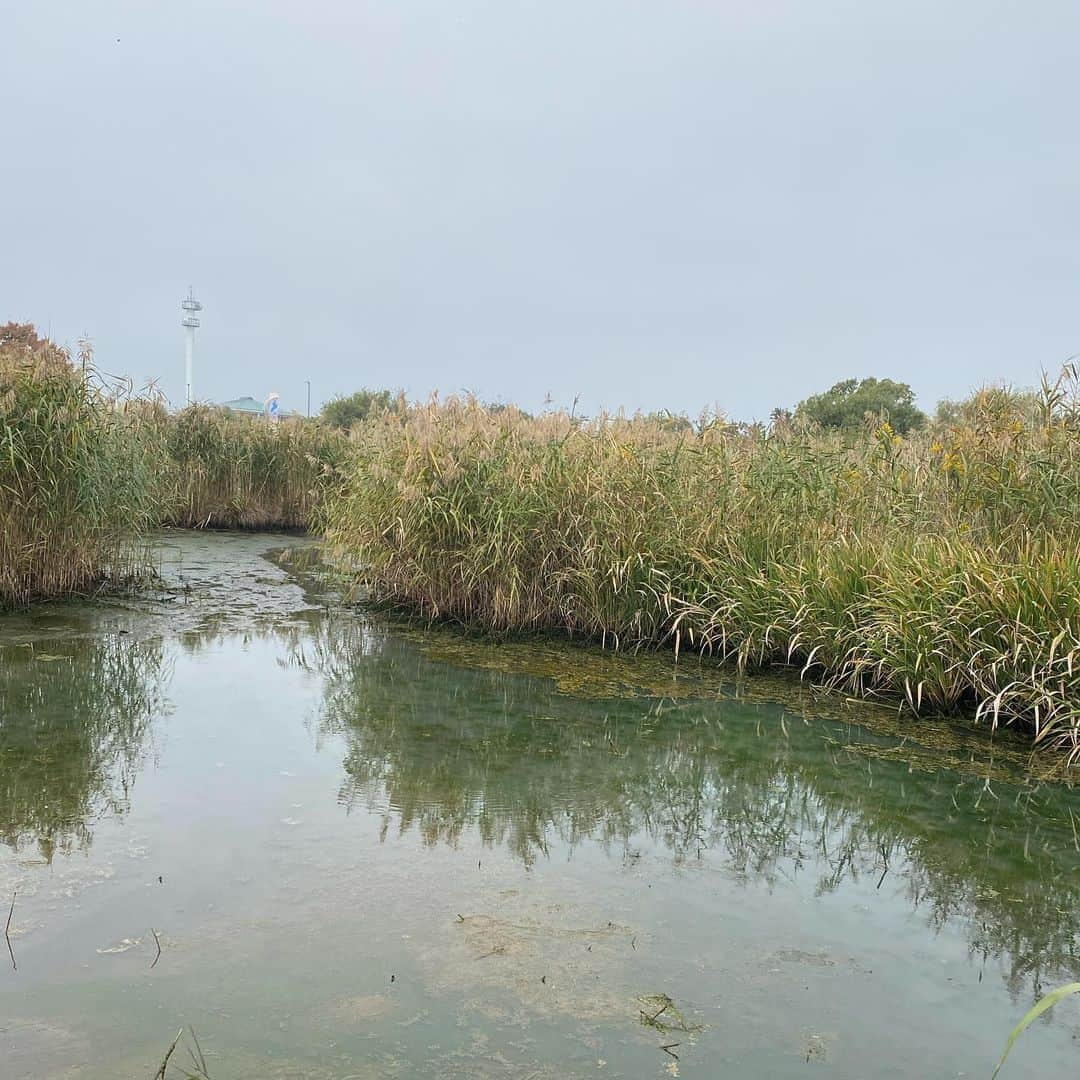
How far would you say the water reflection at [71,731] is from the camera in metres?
3.62

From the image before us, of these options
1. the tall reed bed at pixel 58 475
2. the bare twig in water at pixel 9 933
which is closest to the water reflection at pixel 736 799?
the bare twig in water at pixel 9 933

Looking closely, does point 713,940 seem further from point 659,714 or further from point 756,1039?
point 659,714

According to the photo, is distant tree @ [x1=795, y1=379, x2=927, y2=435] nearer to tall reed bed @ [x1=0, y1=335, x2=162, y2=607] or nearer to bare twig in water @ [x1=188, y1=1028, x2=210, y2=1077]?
tall reed bed @ [x1=0, y1=335, x2=162, y2=607]

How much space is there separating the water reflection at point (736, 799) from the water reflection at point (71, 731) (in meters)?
0.96

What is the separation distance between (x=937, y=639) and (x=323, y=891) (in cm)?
371

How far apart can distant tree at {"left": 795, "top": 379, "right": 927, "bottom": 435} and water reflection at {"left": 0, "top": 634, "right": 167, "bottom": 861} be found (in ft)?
60.3

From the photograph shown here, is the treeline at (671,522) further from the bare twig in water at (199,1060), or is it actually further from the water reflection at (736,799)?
the bare twig in water at (199,1060)

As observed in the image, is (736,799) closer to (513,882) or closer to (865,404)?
(513,882)

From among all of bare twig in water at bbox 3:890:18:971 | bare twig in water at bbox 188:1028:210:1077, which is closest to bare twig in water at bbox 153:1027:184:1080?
bare twig in water at bbox 188:1028:210:1077

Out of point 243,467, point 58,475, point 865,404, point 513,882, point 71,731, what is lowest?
point 513,882

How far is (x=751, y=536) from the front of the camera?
281 inches

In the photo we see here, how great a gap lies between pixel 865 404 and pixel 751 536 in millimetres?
17668

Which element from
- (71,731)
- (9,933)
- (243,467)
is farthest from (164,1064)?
(243,467)

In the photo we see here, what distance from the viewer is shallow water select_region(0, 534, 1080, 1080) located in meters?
2.34
